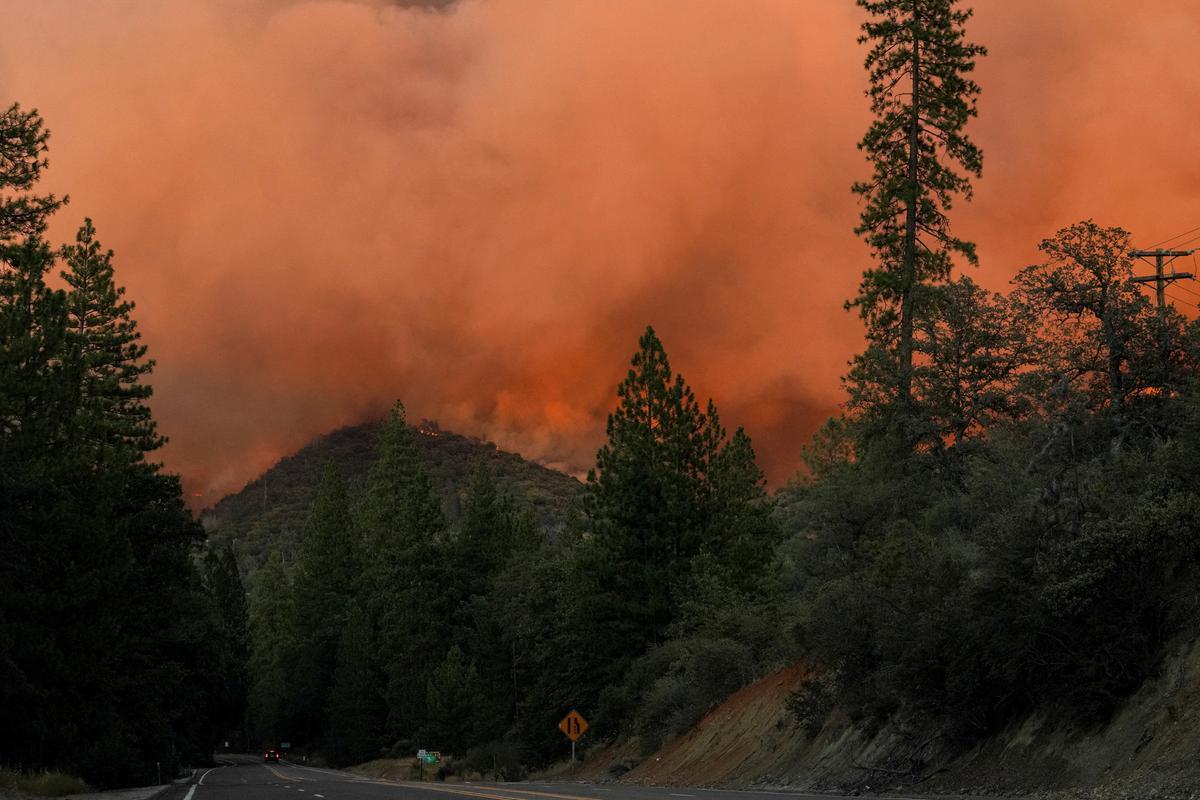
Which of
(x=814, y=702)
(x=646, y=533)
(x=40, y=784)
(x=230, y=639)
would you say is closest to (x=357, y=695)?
(x=230, y=639)

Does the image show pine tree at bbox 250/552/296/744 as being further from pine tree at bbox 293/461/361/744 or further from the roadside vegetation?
the roadside vegetation

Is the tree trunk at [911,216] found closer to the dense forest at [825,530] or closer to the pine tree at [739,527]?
the dense forest at [825,530]

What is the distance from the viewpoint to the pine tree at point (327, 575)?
121 metres

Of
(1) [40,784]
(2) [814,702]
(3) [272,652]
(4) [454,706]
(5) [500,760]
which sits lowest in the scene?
(5) [500,760]

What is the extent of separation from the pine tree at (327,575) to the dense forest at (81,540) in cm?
Answer: 5529

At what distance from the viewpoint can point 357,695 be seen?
105 metres

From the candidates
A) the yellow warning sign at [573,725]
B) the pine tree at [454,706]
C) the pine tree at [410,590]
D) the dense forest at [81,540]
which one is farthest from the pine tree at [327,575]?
the yellow warning sign at [573,725]

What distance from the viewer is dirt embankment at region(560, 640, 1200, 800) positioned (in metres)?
19.4

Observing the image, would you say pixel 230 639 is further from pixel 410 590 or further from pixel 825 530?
pixel 825 530

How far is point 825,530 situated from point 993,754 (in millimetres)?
16458

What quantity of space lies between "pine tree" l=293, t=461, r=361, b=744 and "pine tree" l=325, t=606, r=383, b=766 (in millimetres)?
10432

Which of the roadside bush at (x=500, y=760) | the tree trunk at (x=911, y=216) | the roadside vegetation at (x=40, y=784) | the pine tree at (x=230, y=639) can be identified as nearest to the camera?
the roadside vegetation at (x=40, y=784)

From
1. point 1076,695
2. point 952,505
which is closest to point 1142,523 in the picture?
point 1076,695

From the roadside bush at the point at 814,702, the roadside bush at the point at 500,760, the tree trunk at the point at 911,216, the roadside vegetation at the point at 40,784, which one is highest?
the tree trunk at the point at 911,216
